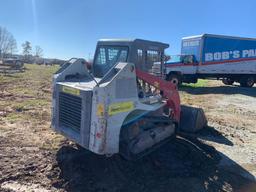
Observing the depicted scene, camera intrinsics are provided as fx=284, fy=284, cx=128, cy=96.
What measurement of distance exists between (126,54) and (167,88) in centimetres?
126

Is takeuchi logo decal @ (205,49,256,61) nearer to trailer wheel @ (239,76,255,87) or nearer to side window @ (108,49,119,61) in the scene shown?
trailer wheel @ (239,76,255,87)

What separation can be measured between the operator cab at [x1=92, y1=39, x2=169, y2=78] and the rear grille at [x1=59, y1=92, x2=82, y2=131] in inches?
40.9

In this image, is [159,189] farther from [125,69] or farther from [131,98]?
[125,69]

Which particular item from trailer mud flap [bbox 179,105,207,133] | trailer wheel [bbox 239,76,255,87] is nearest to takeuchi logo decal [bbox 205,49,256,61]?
trailer wheel [bbox 239,76,255,87]

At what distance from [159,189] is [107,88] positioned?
180 centimetres

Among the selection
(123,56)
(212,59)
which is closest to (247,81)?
(212,59)

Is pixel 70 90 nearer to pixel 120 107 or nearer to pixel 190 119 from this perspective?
pixel 120 107

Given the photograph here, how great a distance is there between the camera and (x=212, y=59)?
19.0 m

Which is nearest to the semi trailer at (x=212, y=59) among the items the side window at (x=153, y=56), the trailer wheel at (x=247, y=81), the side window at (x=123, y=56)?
the trailer wheel at (x=247, y=81)

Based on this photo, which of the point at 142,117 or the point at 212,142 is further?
the point at 212,142

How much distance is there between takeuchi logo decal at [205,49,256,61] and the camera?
→ 1895 cm

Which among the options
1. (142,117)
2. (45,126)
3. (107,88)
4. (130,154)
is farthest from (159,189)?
(45,126)

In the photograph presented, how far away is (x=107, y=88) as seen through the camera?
4363 mm

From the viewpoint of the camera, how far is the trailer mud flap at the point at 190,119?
748cm
